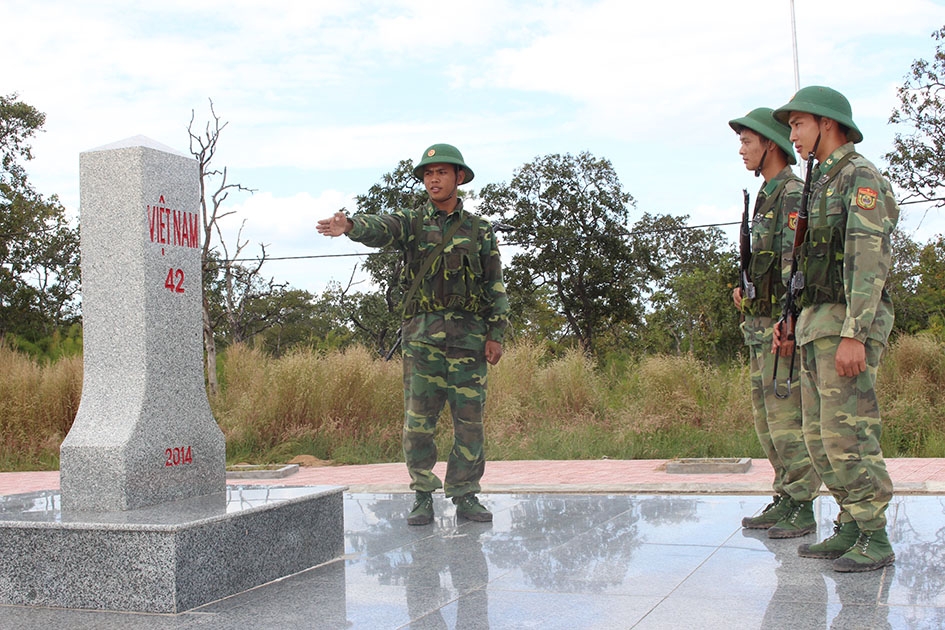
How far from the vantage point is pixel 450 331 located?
226 inches

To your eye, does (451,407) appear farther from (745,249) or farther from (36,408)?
(36,408)

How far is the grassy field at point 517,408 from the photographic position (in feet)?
36.3

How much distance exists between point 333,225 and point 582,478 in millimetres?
3934

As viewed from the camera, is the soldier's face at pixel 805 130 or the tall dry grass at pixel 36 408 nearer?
the soldier's face at pixel 805 130

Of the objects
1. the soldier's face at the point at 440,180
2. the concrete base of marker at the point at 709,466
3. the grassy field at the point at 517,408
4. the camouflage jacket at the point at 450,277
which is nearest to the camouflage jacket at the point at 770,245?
the camouflage jacket at the point at 450,277

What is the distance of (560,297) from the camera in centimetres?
3234

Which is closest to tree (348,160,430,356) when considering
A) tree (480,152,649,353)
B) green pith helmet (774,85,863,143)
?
tree (480,152,649,353)

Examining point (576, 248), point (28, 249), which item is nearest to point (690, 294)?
point (576, 248)

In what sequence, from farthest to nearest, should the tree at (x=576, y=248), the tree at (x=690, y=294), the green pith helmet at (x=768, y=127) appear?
the tree at (x=576, y=248) < the tree at (x=690, y=294) < the green pith helmet at (x=768, y=127)

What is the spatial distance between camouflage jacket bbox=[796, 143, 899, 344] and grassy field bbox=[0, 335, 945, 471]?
6.39 meters

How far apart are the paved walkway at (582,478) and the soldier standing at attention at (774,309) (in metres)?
1.46

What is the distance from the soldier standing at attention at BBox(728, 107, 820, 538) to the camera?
4930 mm

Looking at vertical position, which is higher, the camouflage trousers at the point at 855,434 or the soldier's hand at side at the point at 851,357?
the soldier's hand at side at the point at 851,357

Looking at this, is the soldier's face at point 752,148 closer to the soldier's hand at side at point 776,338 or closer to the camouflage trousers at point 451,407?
the soldier's hand at side at point 776,338
